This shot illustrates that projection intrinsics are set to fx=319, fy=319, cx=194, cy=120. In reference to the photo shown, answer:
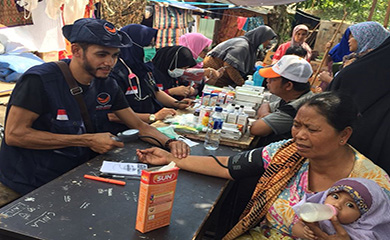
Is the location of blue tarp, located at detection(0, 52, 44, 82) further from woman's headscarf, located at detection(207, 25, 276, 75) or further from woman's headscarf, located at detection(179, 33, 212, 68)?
woman's headscarf, located at detection(207, 25, 276, 75)

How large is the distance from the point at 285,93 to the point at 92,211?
2387 mm

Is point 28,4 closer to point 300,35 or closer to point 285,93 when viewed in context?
point 285,93

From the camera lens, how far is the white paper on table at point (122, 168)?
196 cm

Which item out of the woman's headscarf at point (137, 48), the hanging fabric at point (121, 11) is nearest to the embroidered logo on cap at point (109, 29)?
the woman's headscarf at point (137, 48)

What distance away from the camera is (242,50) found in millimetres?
5305

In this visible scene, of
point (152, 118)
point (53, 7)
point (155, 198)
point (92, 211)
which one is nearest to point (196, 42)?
point (53, 7)

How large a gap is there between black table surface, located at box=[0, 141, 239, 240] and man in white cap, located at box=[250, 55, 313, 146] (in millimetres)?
1239

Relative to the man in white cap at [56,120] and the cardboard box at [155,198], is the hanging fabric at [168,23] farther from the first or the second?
the cardboard box at [155,198]

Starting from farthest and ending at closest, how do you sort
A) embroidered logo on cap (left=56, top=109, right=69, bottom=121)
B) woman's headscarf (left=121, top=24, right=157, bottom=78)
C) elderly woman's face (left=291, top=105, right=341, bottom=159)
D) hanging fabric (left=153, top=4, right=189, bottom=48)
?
hanging fabric (left=153, top=4, right=189, bottom=48) < woman's headscarf (left=121, top=24, right=157, bottom=78) < embroidered logo on cap (left=56, top=109, right=69, bottom=121) < elderly woman's face (left=291, top=105, right=341, bottom=159)

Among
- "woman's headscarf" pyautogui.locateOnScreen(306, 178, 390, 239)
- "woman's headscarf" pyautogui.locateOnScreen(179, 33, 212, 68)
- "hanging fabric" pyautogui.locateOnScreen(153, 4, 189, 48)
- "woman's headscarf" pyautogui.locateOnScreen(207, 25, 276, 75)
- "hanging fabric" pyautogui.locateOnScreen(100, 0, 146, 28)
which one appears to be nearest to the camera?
"woman's headscarf" pyautogui.locateOnScreen(306, 178, 390, 239)

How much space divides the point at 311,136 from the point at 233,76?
3.58 m

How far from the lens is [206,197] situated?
1858 mm

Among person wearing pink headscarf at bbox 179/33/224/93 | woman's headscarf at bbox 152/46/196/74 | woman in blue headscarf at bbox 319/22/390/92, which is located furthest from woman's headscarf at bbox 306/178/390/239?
person wearing pink headscarf at bbox 179/33/224/93

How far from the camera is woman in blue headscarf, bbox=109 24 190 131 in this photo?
336cm
